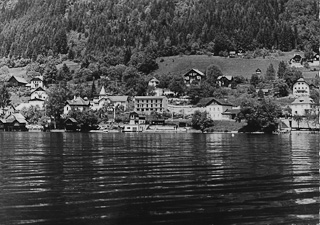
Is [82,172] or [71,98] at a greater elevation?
[71,98]

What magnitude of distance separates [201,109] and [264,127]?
89.4ft

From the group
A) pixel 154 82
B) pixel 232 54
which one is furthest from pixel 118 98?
pixel 232 54

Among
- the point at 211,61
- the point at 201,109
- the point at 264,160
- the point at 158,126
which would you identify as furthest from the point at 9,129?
the point at 264,160

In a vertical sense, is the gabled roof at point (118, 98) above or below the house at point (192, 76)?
below

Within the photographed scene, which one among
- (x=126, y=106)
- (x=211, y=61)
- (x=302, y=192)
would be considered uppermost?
(x=211, y=61)

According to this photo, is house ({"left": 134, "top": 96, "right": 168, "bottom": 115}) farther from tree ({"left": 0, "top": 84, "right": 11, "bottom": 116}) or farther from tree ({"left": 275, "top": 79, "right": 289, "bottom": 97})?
tree ({"left": 0, "top": 84, "right": 11, "bottom": 116})

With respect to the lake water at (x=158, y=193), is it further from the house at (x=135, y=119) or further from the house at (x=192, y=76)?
→ the house at (x=192, y=76)

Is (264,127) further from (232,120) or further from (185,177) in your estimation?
(185,177)

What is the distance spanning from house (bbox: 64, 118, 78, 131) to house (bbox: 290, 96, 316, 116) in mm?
51361

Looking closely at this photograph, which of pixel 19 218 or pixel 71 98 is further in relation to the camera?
pixel 71 98

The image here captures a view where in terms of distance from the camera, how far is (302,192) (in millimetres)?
22688

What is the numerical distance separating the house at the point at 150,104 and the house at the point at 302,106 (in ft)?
107

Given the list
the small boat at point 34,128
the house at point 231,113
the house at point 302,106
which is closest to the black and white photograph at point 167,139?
the house at point 302,106

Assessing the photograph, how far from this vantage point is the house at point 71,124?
Result: 121m
